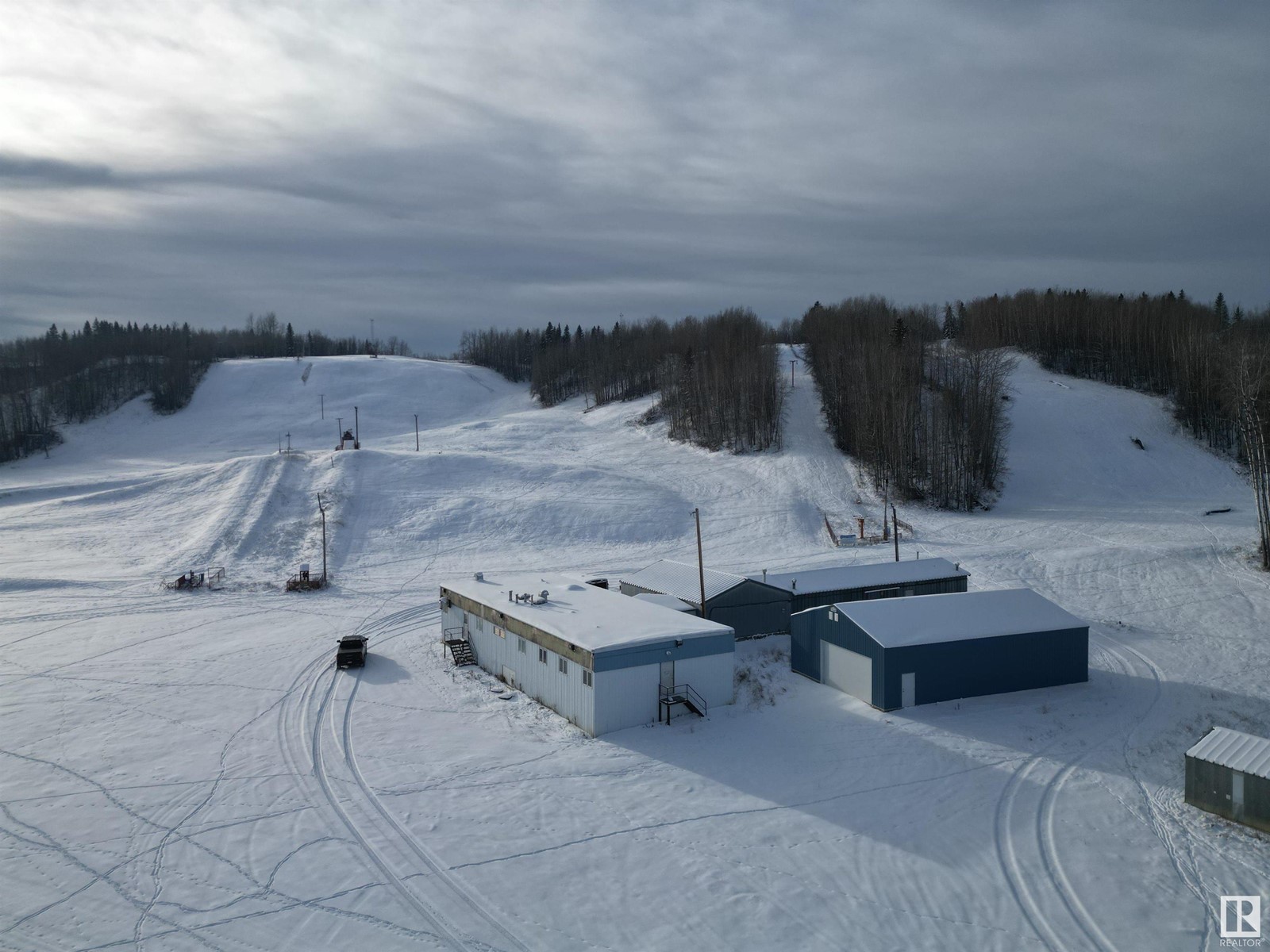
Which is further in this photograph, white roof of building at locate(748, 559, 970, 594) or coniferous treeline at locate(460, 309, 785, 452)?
coniferous treeline at locate(460, 309, 785, 452)

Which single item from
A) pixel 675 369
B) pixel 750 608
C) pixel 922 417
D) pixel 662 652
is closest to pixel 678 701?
pixel 662 652

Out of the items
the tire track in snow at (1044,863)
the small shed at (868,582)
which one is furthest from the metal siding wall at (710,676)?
the small shed at (868,582)

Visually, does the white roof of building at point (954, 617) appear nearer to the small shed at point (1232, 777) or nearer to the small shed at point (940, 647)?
the small shed at point (940, 647)

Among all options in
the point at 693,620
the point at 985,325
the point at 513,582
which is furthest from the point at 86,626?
the point at 985,325

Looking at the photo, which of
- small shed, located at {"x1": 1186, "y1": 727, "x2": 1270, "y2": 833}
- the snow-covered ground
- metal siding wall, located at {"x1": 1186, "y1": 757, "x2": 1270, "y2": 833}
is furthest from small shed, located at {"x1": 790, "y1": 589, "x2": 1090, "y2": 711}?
metal siding wall, located at {"x1": 1186, "y1": 757, "x2": 1270, "y2": 833}

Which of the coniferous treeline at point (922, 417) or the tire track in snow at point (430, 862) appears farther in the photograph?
the coniferous treeline at point (922, 417)
